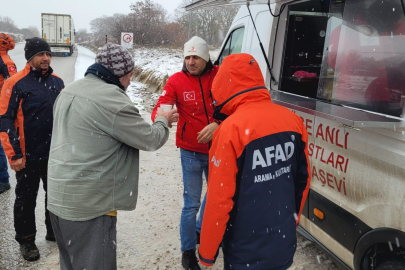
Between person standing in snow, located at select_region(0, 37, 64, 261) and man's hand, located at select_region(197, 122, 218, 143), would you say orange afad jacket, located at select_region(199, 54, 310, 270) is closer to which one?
man's hand, located at select_region(197, 122, 218, 143)

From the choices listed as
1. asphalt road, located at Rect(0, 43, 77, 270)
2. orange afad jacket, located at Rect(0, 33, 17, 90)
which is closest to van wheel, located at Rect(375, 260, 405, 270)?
asphalt road, located at Rect(0, 43, 77, 270)

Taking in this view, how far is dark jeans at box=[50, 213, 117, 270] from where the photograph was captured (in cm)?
199

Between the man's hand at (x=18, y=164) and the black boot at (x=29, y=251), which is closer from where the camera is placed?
the man's hand at (x=18, y=164)

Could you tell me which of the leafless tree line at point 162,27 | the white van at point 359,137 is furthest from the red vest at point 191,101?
the leafless tree line at point 162,27

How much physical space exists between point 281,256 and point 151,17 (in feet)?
105

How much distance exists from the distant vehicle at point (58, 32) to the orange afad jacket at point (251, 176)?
3165 centimetres

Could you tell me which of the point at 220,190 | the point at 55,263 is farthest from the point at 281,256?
the point at 55,263

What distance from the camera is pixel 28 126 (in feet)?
10.0

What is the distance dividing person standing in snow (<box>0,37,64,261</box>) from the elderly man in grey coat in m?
1.19

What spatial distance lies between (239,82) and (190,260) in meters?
1.86

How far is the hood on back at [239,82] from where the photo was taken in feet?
5.95

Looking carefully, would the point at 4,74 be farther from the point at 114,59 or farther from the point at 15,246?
the point at 114,59

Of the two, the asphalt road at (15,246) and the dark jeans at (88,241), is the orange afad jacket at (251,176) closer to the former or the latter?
the dark jeans at (88,241)

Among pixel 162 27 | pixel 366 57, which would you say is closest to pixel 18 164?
pixel 366 57
